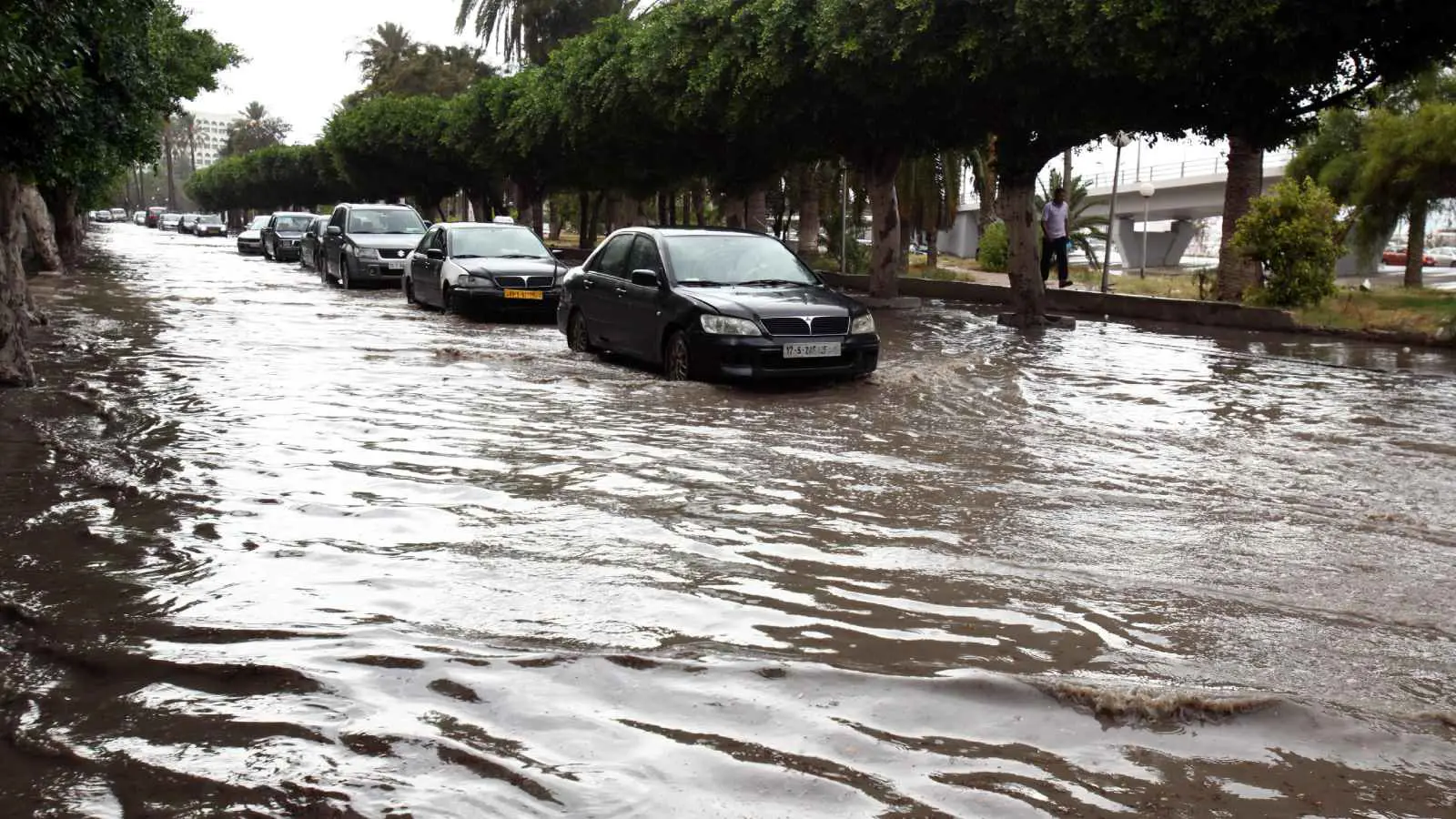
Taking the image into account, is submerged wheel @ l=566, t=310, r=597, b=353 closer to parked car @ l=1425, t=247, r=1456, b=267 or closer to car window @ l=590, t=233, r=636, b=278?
car window @ l=590, t=233, r=636, b=278

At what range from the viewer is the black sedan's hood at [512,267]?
1798 centimetres

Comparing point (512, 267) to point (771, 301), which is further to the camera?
point (512, 267)

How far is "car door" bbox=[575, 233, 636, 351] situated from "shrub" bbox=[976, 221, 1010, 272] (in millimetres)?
25016

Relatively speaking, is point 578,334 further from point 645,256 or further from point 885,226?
point 885,226

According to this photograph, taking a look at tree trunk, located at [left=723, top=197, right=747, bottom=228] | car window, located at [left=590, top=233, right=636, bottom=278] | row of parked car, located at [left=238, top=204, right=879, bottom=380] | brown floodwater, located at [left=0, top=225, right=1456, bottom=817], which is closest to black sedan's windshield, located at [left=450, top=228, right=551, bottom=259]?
row of parked car, located at [left=238, top=204, right=879, bottom=380]

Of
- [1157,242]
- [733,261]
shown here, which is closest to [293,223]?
[733,261]

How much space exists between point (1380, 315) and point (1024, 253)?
5.05m

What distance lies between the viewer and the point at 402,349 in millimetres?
14000

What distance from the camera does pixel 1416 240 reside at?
112 ft

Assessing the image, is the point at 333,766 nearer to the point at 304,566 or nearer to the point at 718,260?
the point at 304,566

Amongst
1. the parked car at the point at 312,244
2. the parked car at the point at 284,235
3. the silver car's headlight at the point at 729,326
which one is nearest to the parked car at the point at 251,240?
the parked car at the point at 284,235

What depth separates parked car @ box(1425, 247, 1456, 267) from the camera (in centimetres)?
6994

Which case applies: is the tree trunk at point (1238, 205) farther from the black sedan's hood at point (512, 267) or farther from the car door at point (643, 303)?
the car door at point (643, 303)

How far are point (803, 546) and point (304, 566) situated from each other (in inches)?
83.7
